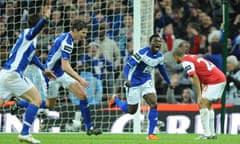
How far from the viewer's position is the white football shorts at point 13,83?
13.6 metres

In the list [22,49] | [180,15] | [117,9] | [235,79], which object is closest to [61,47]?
[22,49]

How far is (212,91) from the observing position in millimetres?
15930

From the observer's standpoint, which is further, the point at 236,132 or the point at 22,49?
the point at 236,132

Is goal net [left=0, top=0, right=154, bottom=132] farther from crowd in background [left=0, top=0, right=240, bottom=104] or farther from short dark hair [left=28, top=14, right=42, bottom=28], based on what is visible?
short dark hair [left=28, top=14, right=42, bottom=28]

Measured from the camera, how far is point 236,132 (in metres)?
19.5

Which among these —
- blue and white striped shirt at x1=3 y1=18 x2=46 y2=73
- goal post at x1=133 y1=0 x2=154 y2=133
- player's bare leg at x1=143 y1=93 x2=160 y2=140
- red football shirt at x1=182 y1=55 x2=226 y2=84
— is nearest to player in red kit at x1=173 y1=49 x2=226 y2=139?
red football shirt at x1=182 y1=55 x2=226 y2=84

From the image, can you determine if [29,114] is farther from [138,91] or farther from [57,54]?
[138,91]

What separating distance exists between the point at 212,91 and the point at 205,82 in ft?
0.88

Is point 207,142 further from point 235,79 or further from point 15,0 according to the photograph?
point 15,0

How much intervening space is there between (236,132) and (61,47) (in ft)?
16.7

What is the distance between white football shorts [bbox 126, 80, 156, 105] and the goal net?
6.08ft

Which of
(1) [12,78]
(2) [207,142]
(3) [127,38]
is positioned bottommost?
(2) [207,142]

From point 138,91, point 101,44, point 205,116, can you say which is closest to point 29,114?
point 205,116

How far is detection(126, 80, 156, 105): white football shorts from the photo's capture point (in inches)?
691
